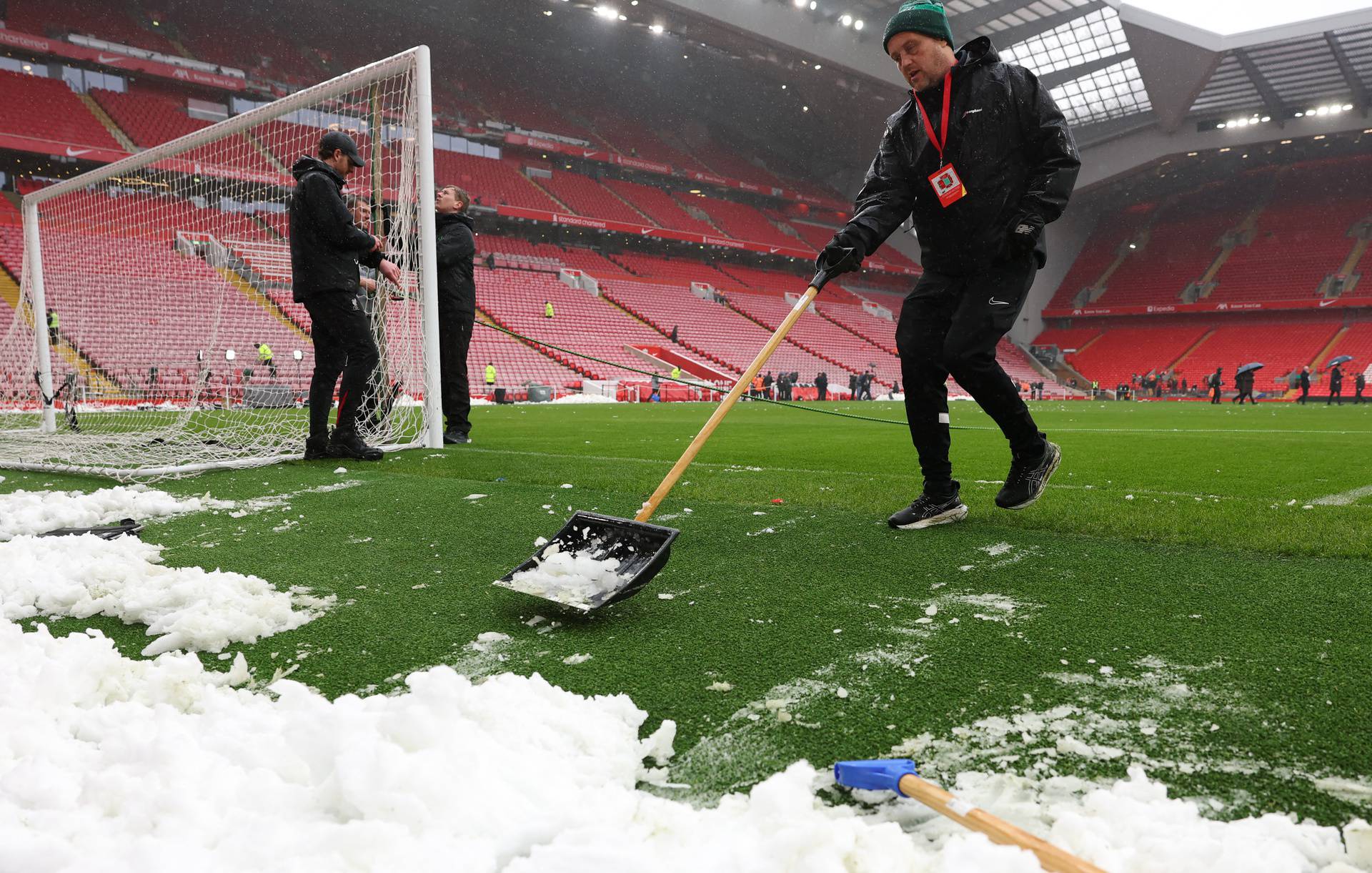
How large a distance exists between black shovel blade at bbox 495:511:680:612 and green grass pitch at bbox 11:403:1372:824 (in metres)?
0.06

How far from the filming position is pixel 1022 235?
103 inches

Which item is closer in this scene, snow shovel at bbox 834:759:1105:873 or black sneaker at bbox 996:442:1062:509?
snow shovel at bbox 834:759:1105:873

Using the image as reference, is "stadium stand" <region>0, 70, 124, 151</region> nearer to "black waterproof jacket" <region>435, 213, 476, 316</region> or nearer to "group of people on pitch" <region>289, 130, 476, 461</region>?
"black waterproof jacket" <region>435, 213, 476, 316</region>

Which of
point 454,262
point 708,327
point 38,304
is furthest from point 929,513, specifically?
point 708,327

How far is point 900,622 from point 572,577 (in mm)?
802

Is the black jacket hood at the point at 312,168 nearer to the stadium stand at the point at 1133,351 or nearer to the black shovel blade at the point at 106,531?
the black shovel blade at the point at 106,531

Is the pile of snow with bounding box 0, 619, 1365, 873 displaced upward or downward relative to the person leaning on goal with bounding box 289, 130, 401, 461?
downward

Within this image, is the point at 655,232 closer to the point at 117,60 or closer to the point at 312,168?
the point at 117,60

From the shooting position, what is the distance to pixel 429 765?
0.97 m

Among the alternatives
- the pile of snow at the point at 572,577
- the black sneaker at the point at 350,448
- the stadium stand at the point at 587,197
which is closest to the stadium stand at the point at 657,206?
the stadium stand at the point at 587,197

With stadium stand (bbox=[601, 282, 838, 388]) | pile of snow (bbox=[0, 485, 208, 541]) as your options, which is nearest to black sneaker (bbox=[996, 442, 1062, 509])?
pile of snow (bbox=[0, 485, 208, 541])

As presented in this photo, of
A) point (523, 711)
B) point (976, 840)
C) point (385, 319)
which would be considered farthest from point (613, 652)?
point (385, 319)

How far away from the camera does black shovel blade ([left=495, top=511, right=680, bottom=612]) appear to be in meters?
1.87

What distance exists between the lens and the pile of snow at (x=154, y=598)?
1.69 meters
